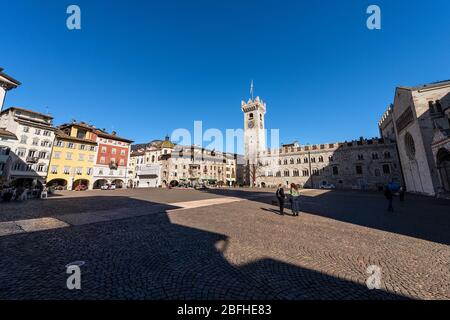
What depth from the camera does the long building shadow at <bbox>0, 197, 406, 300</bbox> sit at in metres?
3.37

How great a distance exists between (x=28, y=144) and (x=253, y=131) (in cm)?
5666

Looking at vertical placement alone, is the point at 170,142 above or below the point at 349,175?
above

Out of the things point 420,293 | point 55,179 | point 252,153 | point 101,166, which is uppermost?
point 252,153

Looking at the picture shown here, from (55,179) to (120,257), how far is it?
150ft

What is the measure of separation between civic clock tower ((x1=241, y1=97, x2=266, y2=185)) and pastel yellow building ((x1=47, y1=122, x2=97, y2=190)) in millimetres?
44230

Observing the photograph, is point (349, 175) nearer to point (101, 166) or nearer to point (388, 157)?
point (388, 157)

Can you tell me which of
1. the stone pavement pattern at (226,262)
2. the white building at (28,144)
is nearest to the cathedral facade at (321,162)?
the stone pavement pattern at (226,262)

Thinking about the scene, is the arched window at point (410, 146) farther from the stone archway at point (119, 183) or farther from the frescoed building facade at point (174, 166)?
the stone archway at point (119, 183)

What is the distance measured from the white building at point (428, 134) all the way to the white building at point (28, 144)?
58.4m

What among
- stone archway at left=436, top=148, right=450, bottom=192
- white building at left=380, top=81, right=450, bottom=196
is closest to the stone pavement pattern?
stone archway at left=436, top=148, right=450, bottom=192

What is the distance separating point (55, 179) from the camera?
3784 centimetres

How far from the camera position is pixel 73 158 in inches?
1585

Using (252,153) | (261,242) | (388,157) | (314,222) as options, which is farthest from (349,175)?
(261,242)

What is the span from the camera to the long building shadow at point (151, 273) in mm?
3369
